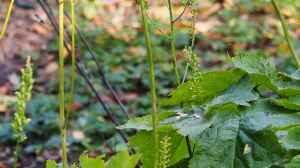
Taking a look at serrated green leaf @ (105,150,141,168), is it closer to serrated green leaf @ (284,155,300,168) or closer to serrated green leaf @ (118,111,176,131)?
serrated green leaf @ (118,111,176,131)

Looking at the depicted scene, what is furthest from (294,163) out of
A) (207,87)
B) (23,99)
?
(23,99)

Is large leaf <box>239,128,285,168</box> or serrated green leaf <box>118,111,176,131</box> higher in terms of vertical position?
serrated green leaf <box>118,111,176,131</box>

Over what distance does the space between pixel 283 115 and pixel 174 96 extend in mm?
247

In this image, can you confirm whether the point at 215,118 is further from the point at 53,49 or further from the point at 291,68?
the point at 53,49

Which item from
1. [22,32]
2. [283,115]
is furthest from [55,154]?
[283,115]

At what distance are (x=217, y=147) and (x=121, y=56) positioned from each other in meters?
4.33

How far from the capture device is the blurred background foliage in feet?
13.5

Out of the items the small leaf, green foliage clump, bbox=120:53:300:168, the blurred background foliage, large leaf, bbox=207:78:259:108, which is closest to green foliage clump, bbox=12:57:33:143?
→ green foliage clump, bbox=120:53:300:168

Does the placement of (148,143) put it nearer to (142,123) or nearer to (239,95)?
(142,123)

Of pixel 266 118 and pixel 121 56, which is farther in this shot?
pixel 121 56

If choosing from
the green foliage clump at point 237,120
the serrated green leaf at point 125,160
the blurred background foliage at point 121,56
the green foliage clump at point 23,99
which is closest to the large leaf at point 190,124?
the green foliage clump at point 237,120

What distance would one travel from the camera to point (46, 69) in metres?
5.43

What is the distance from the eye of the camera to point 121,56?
5598 mm

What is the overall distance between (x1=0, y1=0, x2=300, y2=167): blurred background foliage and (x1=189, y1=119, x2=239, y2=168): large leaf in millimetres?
→ 1891
